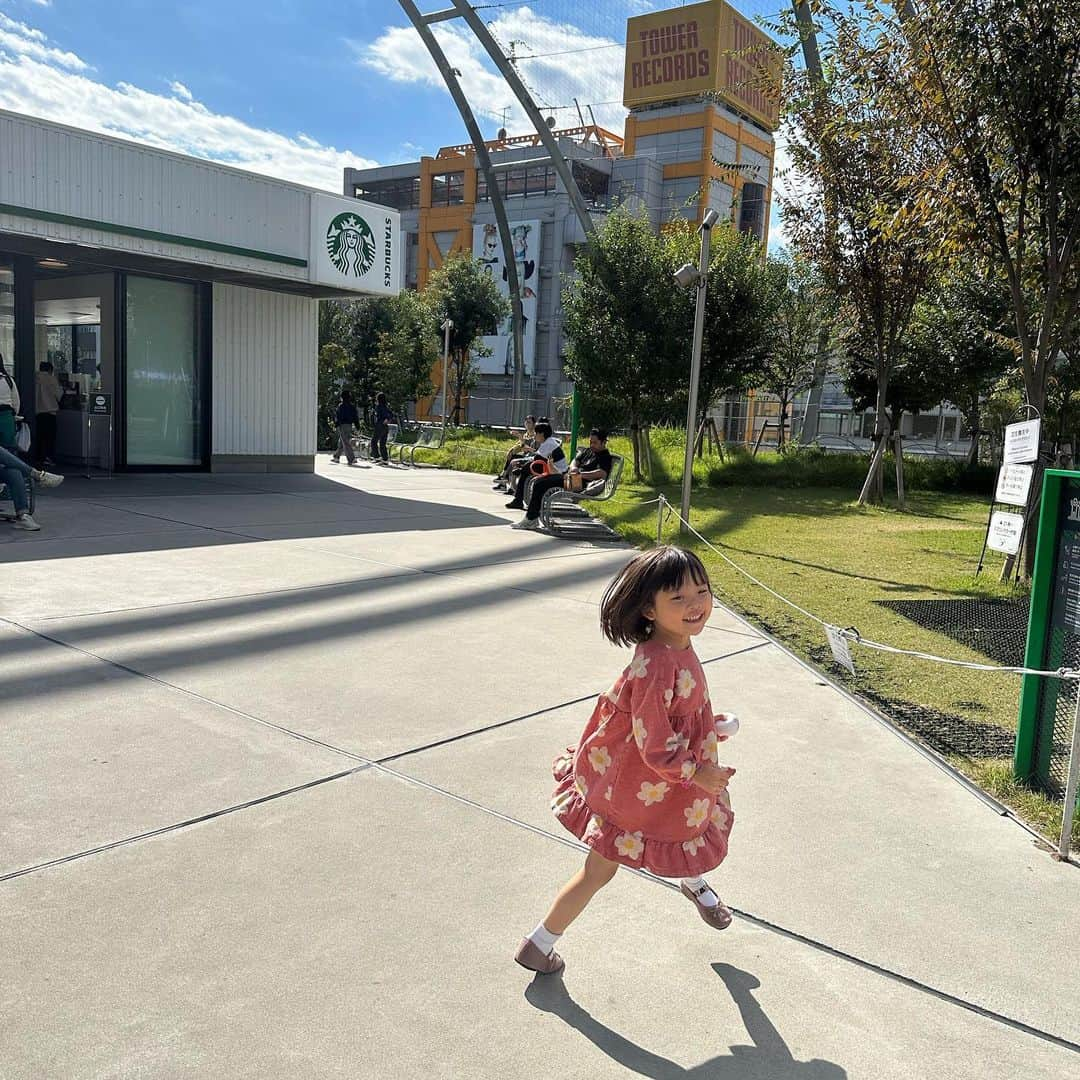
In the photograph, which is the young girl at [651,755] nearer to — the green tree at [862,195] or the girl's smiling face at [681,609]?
the girl's smiling face at [681,609]

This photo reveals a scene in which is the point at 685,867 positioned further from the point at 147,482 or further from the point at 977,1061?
the point at 147,482

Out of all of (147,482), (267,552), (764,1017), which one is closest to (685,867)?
(764,1017)

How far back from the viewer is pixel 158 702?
4762 mm

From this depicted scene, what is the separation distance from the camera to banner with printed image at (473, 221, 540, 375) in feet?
208

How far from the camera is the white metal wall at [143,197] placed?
12586 millimetres

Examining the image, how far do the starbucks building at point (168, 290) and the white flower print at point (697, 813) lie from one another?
12.9 meters

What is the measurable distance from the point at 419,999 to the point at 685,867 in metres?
0.76

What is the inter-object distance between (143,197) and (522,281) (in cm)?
5093

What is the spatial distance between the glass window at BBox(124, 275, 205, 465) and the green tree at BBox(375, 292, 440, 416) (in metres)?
17.5

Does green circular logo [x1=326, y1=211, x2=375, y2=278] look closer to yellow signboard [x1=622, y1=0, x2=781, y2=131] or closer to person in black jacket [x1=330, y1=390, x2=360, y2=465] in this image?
person in black jacket [x1=330, y1=390, x2=360, y2=465]

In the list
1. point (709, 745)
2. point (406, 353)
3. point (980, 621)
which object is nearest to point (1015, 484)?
point (980, 621)

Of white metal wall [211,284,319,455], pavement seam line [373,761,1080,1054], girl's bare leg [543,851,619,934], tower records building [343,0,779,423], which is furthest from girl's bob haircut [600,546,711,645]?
tower records building [343,0,779,423]

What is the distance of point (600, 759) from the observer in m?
2.69

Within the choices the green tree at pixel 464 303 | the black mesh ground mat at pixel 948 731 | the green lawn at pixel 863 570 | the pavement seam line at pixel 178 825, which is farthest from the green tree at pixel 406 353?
the pavement seam line at pixel 178 825
